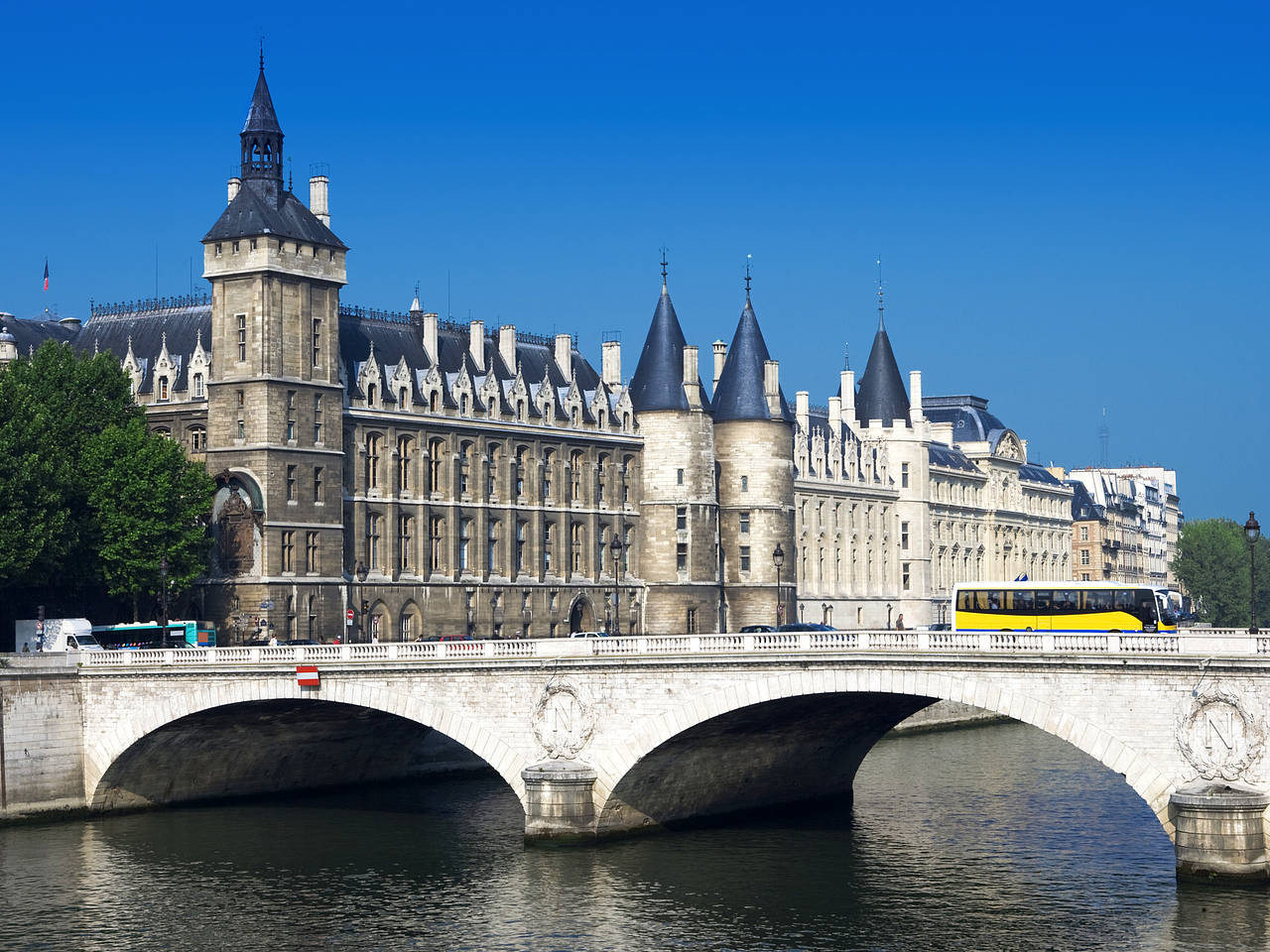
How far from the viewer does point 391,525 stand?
98.1 metres

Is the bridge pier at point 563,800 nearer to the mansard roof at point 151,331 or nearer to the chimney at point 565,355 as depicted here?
the mansard roof at point 151,331

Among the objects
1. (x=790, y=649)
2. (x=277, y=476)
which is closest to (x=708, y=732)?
(x=790, y=649)

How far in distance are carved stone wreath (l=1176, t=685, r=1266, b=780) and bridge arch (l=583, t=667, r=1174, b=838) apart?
104 centimetres

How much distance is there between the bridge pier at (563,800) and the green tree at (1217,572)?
395 ft

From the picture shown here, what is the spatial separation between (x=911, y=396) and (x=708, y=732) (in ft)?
291

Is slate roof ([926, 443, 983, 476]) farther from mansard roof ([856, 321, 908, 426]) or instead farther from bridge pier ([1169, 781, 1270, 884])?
bridge pier ([1169, 781, 1270, 884])

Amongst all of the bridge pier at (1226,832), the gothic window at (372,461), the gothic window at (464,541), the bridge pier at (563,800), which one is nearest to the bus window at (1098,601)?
the bridge pier at (1226,832)

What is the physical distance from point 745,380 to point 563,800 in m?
61.0

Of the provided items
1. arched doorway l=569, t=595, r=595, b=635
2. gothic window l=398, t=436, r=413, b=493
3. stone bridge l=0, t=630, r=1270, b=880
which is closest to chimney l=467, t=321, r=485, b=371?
gothic window l=398, t=436, r=413, b=493

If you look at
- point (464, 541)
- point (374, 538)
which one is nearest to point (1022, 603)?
point (374, 538)

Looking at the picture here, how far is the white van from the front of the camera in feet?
248

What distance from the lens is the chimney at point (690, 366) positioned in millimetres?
113562

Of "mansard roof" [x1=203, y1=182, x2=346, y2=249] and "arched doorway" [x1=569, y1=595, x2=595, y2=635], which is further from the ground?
"mansard roof" [x1=203, y1=182, x2=346, y2=249]

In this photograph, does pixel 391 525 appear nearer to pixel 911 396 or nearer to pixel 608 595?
pixel 608 595
